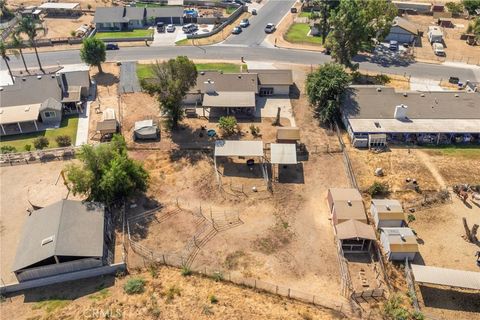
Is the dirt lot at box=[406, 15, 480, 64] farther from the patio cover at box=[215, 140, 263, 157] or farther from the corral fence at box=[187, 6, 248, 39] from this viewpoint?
the patio cover at box=[215, 140, 263, 157]

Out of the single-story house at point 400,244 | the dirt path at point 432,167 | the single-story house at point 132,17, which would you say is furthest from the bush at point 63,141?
the dirt path at point 432,167

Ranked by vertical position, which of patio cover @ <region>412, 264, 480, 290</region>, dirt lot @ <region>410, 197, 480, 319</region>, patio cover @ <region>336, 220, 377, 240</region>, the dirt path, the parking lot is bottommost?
dirt lot @ <region>410, 197, 480, 319</region>

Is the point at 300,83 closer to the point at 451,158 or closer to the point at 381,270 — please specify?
the point at 451,158

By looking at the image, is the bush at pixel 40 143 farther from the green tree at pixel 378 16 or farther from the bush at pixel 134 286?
the green tree at pixel 378 16

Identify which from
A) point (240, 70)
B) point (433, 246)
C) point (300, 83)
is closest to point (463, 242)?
point (433, 246)

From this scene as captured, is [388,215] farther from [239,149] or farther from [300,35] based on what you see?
[300,35]

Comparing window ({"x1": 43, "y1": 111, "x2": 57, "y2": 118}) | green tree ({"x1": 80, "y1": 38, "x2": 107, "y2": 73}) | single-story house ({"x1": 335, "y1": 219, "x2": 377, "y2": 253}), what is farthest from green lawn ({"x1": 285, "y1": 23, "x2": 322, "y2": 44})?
single-story house ({"x1": 335, "y1": 219, "x2": 377, "y2": 253})
